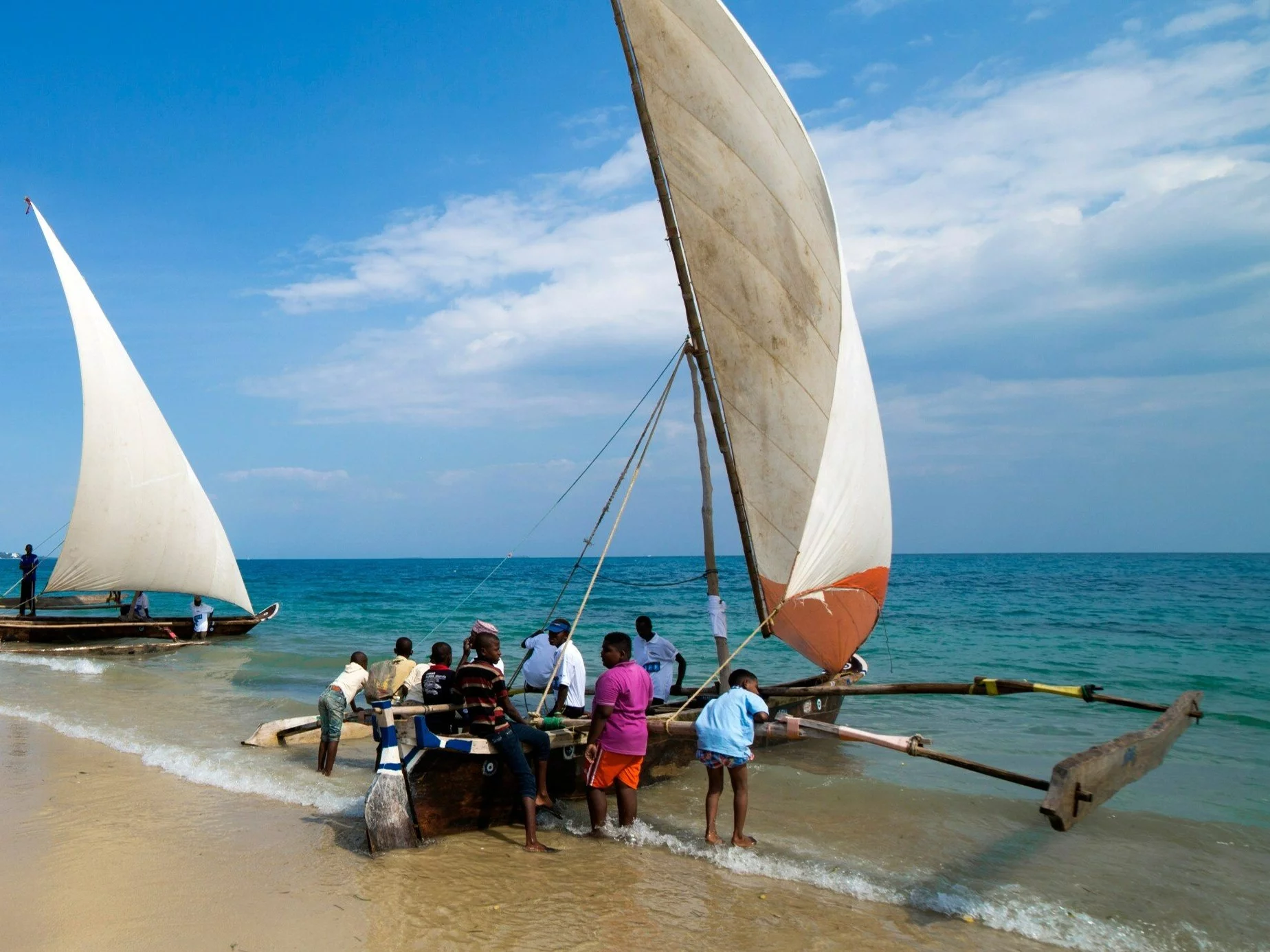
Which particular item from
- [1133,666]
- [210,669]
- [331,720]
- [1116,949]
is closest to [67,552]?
[210,669]

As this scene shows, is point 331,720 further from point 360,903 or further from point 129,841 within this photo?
point 360,903

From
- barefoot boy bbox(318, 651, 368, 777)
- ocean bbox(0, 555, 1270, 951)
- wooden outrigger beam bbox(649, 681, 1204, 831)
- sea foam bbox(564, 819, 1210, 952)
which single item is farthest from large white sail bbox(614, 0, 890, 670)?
barefoot boy bbox(318, 651, 368, 777)

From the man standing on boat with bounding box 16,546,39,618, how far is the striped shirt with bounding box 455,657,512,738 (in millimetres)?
19749

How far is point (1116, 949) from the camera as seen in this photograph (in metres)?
5.43

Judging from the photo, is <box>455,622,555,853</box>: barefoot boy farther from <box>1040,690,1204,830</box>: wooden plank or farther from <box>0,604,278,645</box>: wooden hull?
<box>0,604,278,645</box>: wooden hull

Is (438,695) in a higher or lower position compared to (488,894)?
higher

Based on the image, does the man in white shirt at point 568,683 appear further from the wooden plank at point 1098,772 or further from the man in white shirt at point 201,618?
the man in white shirt at point 201,618

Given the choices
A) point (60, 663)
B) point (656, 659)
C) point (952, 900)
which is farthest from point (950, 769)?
point (60, 663)

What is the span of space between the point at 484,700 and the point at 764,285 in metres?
4.54

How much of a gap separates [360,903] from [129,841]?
238 cm

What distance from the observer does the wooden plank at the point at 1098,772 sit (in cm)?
493

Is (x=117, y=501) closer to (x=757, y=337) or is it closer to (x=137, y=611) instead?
(x=137, y=611)

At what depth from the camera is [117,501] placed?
800 inches

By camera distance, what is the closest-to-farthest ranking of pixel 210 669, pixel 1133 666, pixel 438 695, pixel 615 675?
pixel 615 675 → pixel 438 695 → pixel 210 669 → pixel 1133 666
